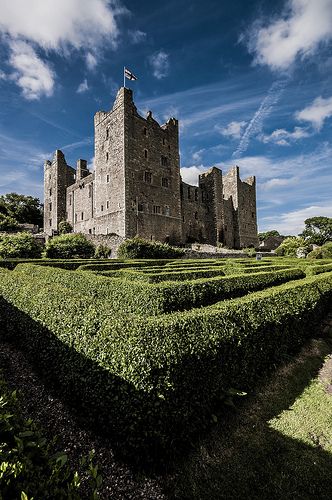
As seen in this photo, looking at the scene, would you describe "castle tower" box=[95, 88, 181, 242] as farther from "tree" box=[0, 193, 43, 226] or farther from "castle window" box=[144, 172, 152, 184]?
"tree" box=[0, 193, 43, 226]

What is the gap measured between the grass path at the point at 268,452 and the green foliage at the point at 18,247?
68.6 feet

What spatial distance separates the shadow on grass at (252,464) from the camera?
134 inches

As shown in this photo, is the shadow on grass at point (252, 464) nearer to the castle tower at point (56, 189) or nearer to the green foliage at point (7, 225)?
the castle tower at point (56, 189)

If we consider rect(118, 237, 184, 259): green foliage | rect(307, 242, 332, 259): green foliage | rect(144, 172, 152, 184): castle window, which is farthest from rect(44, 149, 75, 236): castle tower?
rect(307, 242, 332, 259): green foliage

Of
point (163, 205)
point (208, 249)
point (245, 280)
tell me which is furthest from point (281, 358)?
point (163, 205)

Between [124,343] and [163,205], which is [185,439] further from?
[163,205]

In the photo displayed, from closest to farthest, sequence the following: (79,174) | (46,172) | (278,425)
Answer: (278,425) < (79,174) < (46,172)

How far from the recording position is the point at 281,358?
21.7 ft

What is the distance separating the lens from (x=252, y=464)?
12.5ft

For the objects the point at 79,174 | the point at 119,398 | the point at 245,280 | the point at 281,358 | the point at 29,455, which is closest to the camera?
the point at 29,455

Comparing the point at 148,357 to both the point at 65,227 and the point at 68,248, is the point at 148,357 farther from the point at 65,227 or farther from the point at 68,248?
the point at 65,227

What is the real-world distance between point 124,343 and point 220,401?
2.31 metres

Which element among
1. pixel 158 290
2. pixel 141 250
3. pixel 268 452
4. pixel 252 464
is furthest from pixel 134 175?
pixel 252 464

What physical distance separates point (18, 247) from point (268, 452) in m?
21.9
